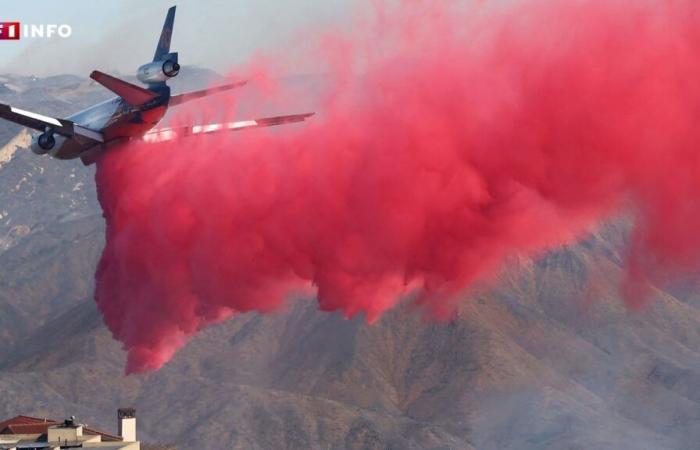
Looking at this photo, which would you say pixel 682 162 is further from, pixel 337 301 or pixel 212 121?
pixel 212 121

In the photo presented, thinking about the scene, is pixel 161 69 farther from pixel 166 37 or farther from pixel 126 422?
pixel 126 422

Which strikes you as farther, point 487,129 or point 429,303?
point 429,303

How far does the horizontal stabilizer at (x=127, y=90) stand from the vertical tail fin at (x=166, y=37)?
222 centimetres

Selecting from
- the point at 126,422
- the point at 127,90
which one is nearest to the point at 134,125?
the point at 127,90

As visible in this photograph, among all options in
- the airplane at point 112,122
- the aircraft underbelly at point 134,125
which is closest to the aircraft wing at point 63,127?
the airplane at point 112,122

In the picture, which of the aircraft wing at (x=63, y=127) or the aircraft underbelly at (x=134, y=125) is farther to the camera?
the aircraft wing at (x=63, y=127)

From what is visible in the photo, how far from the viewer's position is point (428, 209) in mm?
83312

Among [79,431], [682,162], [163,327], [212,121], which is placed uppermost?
[682,162]

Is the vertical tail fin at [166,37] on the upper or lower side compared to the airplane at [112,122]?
upper

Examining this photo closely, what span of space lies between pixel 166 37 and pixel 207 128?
295 inches

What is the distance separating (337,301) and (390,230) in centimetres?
471

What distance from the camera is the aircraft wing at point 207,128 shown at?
328 feet

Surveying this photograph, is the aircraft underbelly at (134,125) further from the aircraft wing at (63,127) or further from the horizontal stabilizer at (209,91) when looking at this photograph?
the horizontal stabilizer at (209,91)

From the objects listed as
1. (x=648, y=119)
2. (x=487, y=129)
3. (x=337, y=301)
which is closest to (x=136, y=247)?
(x=337, y=301)
